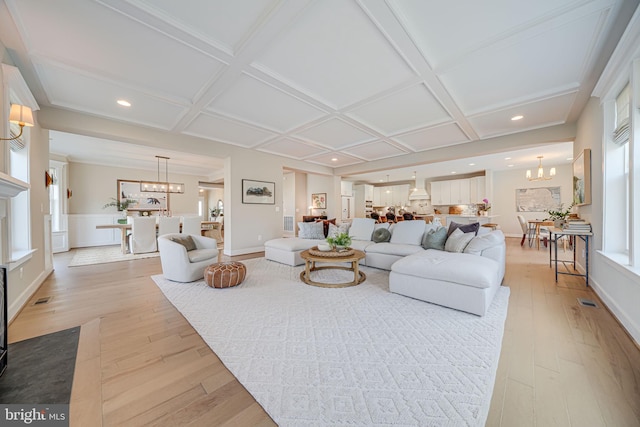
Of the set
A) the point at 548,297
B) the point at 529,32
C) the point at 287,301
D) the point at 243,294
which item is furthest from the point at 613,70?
the point at 243,294

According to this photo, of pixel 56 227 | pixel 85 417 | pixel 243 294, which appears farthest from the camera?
pixel 56 227

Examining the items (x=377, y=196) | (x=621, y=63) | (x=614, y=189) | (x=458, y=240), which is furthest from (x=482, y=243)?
(x=377, y=196)

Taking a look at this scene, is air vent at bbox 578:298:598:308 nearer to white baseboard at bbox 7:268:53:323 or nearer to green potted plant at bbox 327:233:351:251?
green potted plant at bbox 327:233:351:251

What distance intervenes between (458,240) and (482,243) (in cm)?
31

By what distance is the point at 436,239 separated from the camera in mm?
3812

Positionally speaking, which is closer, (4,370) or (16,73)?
(4,370)

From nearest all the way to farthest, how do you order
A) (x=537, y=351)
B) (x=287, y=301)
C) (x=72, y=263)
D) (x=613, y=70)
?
(x=537, y=351) < (x=613, y=70) < (x=287, y=301) < (x=72, y=263)

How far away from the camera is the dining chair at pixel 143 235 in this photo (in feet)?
17.6

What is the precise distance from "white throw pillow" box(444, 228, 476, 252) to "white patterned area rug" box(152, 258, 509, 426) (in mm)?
746

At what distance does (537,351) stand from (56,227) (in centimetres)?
944

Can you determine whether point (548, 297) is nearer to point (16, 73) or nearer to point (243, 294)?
point (243, 294)

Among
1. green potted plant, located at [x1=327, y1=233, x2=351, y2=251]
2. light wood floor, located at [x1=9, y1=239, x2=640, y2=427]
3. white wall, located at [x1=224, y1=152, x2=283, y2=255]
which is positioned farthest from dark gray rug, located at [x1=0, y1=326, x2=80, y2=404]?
white wall, located at [x1=224, y1=152, x2=283, y2=255]

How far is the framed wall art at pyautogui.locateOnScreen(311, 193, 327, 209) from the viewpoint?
8.77 m

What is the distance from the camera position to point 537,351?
173 centimetres
